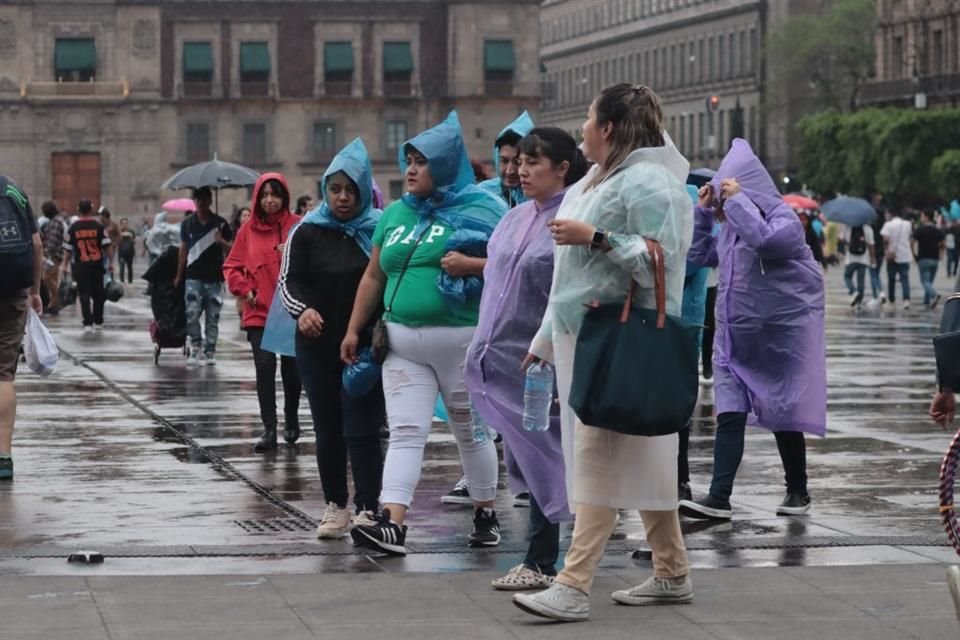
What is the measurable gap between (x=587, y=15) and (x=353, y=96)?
6674cm

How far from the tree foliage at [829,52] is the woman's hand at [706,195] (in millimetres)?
102192

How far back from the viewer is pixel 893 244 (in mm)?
36469

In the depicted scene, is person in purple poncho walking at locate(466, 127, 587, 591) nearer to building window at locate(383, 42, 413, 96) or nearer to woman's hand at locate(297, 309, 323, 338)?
woman's hand at locate(297, 309, 323, 338)

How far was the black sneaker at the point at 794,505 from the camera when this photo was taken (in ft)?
34.8

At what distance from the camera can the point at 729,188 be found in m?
10.4

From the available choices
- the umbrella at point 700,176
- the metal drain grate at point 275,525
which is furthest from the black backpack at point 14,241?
the umbrella at point 700,176

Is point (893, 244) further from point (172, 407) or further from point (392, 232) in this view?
point (392, 232)

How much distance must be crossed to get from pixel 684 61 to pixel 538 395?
444ft

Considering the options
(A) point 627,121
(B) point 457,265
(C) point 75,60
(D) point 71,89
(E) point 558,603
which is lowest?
(E) point 558,603

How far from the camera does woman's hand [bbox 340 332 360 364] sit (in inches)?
372

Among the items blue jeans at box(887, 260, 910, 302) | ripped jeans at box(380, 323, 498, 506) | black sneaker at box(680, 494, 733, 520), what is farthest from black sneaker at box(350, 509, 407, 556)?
blue jeans at box(887, 260, 910, 302)

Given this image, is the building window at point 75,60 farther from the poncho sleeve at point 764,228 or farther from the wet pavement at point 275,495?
the poncho sleeve at point 764,228

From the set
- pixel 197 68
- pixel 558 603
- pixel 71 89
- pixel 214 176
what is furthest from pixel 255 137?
pixel 558 603

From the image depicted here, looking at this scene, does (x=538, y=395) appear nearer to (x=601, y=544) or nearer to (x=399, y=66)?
(x=601, y=544)
